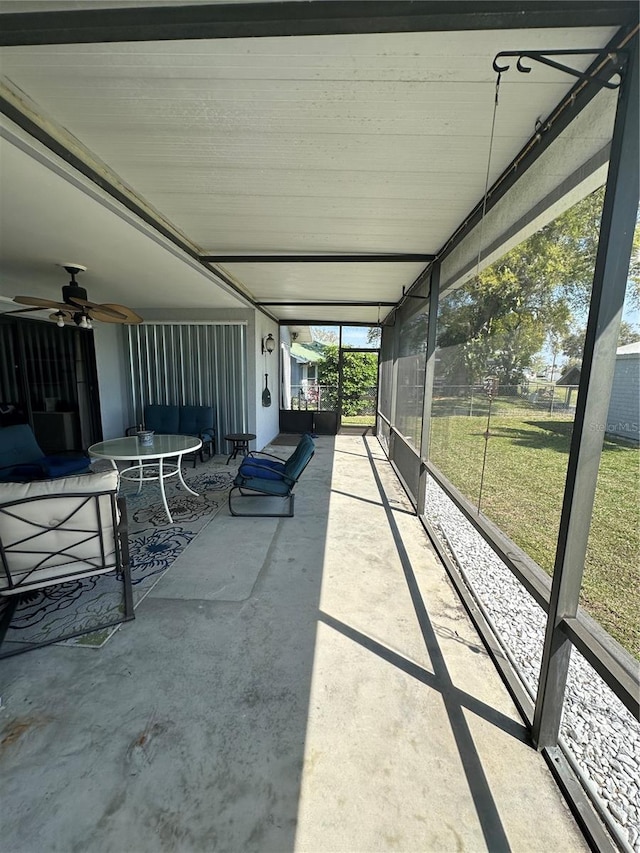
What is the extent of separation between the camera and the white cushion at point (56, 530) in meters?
1.96

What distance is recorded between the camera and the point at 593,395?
1.35m

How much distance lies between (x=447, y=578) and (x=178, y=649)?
6.77 ft

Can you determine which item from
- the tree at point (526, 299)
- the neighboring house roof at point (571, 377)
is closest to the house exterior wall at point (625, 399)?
the neighboring house roof at point (571, 377)

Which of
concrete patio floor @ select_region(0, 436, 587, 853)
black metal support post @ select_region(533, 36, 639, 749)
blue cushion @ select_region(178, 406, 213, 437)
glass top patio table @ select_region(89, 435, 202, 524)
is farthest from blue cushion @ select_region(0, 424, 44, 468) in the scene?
black metal support post @ select_region(533, 36, 639, 749)

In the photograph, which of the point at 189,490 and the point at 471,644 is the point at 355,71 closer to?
the point at 471,644

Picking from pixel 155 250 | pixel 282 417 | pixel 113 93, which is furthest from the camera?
pixel 282 417

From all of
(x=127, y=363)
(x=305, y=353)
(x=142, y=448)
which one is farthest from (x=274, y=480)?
(x=305, y=353)

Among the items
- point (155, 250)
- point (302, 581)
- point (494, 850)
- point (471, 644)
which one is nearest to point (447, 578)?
point (471, 644)

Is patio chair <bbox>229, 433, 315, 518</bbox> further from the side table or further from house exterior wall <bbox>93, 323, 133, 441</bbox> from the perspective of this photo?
house exterior wall <bbox>93, 323, 133, 441</bbox>

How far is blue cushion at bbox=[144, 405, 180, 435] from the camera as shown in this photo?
6324 millimetres

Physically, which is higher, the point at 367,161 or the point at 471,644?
the point at 367,161

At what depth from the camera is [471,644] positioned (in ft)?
7.04

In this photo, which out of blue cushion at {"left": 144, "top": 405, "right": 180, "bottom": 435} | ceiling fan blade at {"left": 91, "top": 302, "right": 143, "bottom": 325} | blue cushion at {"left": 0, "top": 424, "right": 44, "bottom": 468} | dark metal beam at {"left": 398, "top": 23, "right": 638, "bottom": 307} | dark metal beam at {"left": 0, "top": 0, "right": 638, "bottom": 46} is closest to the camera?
dark metal beam at {"left": 0, "top": 0, "right": 638, "bottom": 46}

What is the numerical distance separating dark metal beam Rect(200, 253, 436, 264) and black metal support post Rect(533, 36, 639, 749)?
8.44ft
